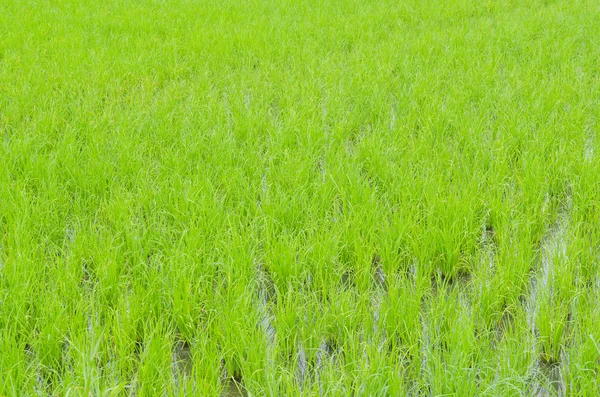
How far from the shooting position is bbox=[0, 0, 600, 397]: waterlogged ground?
6.41ft

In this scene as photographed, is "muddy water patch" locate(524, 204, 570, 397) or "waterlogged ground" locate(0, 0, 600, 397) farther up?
"waterlogged ground" locate(0, 0, 600, 397)

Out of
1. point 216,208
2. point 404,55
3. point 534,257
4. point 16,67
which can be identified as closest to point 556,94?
point 404,55

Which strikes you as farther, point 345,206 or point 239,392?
point 345,206

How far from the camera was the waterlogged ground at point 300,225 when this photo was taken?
196cm

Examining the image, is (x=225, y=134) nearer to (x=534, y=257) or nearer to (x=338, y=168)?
(x=338, y=168)

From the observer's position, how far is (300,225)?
2832 mm

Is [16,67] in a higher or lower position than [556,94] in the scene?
higher

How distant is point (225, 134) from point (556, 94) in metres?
2.26

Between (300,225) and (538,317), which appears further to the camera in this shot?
(300,225)

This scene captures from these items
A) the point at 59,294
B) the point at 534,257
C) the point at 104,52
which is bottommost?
the point at 534,257

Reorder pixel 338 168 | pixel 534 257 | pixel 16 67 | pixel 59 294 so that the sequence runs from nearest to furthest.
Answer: pixel 59 294, pixel 534 257, pixel 338 168, pixel 16 67

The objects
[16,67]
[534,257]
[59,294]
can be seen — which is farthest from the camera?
[16,67]

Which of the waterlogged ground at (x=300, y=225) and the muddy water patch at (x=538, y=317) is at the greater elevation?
the waterlogged ground at (x=300, y=225)

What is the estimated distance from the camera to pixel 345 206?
115 inches
